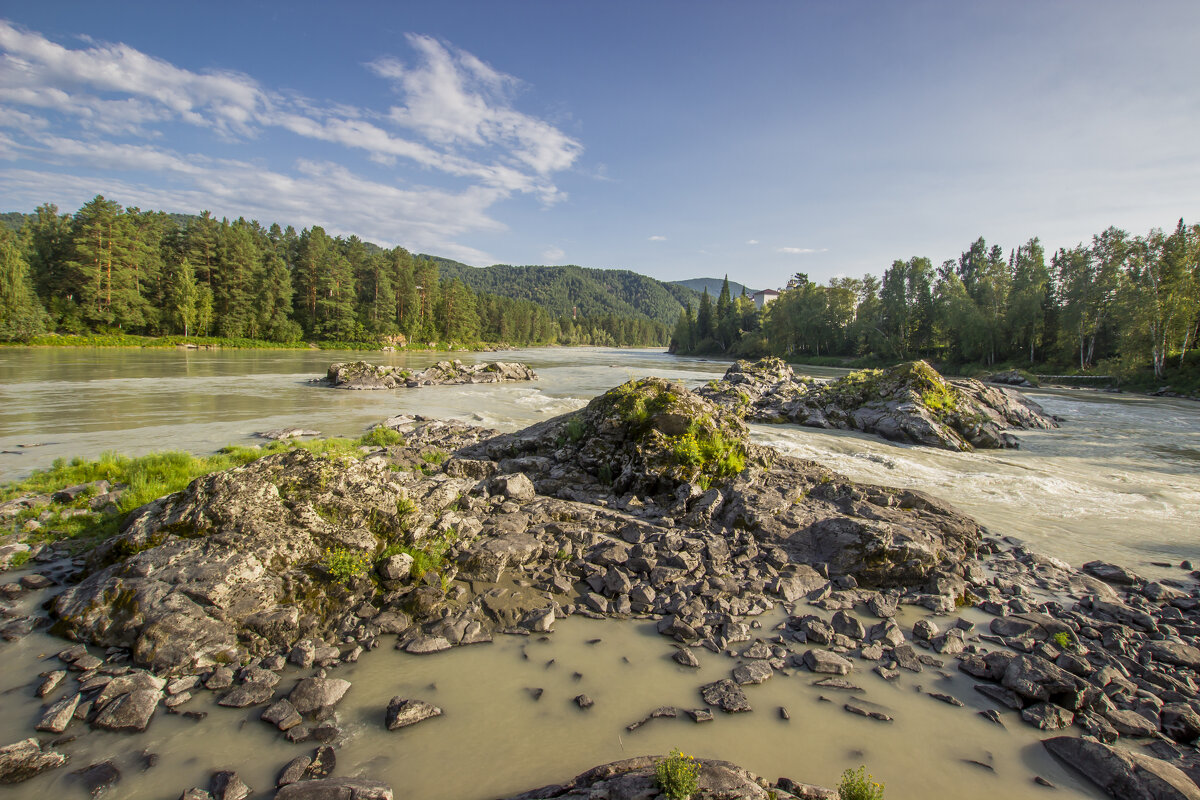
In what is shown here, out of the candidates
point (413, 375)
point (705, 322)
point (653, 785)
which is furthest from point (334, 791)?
point (705, 322)

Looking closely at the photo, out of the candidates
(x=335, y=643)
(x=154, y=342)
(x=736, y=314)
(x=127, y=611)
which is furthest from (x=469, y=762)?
(x=736, y=314)

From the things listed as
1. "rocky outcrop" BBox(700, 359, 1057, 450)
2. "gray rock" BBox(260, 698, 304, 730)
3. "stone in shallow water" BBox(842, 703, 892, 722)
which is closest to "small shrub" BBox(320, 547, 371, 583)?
"gray rock" BBox(260, 698, 304, 730)

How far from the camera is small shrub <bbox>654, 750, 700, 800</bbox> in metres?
3.10

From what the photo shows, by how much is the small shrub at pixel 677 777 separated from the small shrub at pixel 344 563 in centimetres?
432

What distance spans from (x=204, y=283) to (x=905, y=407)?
87.6 metres

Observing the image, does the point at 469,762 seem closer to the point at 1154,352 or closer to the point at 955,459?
the point at 955,459

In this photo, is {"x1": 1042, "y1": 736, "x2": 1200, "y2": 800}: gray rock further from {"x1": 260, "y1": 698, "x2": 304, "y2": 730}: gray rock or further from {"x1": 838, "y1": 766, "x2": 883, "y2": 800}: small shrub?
{"x1": 260, "y1": 698, "x2": 304, "y2": 730}: gray rock

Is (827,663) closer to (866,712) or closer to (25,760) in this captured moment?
(866,712)

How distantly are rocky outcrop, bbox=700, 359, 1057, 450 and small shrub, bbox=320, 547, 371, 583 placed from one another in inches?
470

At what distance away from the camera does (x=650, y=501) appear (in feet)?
30.6

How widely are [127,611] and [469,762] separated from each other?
4085mm

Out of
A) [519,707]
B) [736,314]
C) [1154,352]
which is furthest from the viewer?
[736,314]

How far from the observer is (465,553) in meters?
6.69

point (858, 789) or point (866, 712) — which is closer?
point (858, 789)
